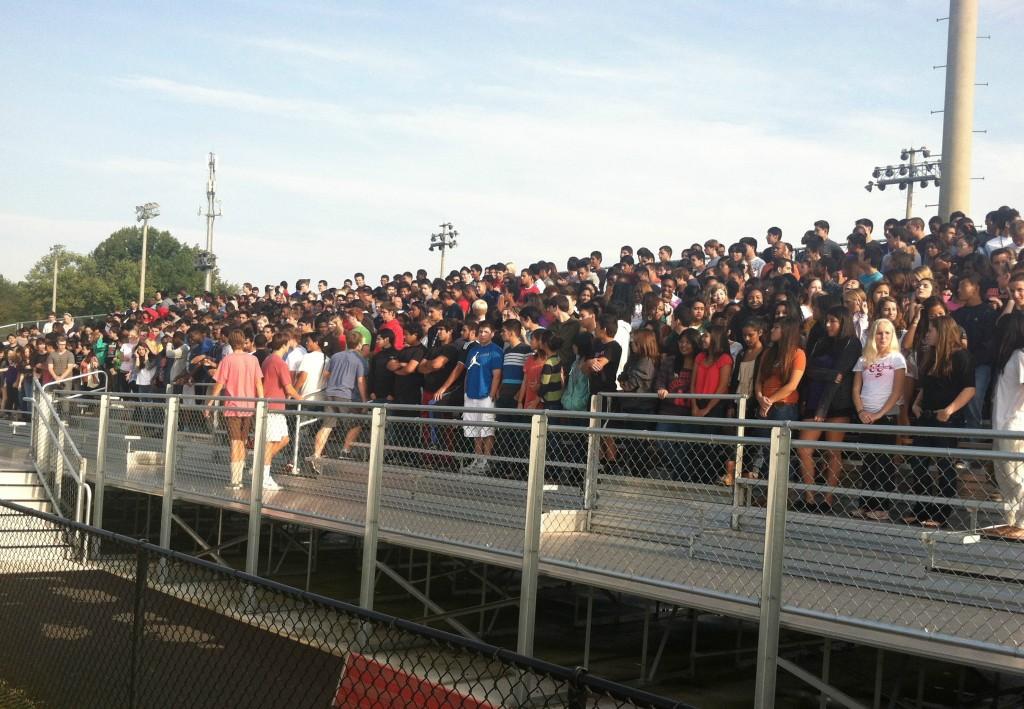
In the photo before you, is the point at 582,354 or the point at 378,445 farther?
the point at 582,354

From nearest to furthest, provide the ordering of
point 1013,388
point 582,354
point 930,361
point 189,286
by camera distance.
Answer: point 1013,388, point 930,361, point 582,354, point 189,286

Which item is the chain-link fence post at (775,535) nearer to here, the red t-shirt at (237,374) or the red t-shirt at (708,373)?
the red t-shirt at (708,373)

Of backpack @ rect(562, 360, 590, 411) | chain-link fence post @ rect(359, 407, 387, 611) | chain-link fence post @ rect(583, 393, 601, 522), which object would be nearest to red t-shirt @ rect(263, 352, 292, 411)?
backpack @ rect(562, 360, 590, 411)

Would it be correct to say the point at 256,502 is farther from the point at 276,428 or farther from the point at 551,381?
the point at 551,381

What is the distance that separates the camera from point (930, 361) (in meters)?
7.95

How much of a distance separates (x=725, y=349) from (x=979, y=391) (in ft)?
7.04

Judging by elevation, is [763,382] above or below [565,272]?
below

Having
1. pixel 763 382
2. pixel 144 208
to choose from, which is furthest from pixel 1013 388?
pixel 144 208

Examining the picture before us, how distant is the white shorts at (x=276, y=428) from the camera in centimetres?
989

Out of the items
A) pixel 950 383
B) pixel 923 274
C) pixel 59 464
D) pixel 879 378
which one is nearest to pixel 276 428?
pixel 879 378

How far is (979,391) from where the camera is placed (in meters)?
8.49

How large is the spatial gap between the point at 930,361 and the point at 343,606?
213 inches

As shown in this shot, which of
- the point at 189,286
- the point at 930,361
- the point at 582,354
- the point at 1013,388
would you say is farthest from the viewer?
the point at 189,286

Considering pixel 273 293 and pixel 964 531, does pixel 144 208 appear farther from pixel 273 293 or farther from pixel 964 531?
pixel 964 531
